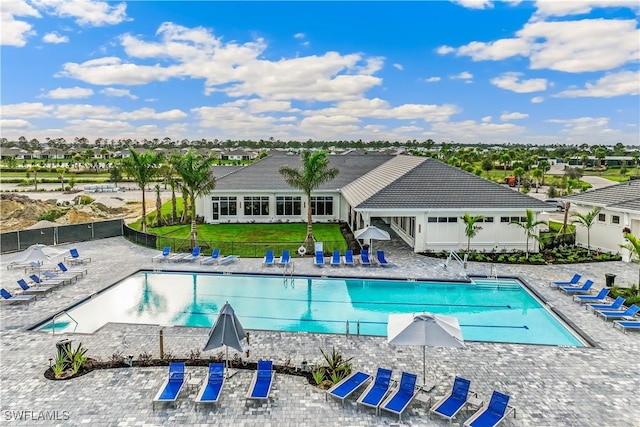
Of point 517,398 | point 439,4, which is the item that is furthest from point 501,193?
point 517,398

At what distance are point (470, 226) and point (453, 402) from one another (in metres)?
14.8

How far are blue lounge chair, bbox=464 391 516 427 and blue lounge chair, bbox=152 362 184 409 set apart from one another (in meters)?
6.48

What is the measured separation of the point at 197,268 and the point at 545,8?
2365 centimetres

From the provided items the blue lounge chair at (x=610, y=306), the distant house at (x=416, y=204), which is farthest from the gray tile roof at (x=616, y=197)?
the blue lounge chair at (x=610, y=306)

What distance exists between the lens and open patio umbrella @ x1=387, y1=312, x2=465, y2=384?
34.7 ft

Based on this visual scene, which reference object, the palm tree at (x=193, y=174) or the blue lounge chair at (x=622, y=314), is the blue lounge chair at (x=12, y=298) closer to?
the palm tree at (x=193, y=174)

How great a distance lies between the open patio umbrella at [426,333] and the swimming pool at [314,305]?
3.46 m

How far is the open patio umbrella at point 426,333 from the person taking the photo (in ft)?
34.7

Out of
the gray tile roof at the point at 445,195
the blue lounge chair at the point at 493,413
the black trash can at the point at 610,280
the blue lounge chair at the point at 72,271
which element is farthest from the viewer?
the gray tile roof at the point at 445,195

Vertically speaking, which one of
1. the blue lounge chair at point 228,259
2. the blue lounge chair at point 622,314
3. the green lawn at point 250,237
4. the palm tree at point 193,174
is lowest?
the blue lounge chair at point 622,314

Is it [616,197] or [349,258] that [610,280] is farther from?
[349,258]

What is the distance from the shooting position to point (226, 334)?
445 inches

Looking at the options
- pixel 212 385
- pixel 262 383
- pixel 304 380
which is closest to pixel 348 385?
pixel 304 380

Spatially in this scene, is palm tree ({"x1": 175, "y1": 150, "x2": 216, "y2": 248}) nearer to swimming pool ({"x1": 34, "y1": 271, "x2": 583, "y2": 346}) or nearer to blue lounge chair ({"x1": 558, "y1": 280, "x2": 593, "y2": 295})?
swimming pool ({"x1": 34, "y1": 271, "x2": 583, "y2": 346})
